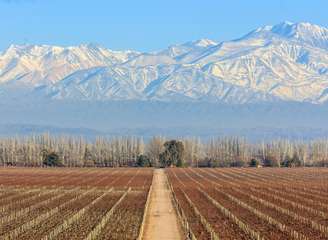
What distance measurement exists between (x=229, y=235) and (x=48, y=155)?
447 feet

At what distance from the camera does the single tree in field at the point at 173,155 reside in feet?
530

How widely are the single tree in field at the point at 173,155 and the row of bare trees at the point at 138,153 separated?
4441 mm

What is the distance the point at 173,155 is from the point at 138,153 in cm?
2633

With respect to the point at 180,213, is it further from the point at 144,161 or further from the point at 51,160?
the point at 51,160

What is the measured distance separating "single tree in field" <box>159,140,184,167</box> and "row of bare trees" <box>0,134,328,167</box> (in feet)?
14.6

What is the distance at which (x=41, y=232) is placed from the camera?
34.8 m

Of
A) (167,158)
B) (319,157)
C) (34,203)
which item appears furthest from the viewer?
(319,157)

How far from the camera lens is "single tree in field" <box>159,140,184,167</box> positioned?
16150cm

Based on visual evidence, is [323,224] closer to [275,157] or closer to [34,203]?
[34,203]

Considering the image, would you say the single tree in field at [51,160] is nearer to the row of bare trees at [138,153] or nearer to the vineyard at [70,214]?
the row of bare trees at [138,153]

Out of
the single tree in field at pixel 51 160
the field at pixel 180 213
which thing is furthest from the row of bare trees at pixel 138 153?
the field at pixel 180 213

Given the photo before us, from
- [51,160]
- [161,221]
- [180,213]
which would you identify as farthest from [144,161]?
[161,221]

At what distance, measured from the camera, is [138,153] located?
187375 millimetres

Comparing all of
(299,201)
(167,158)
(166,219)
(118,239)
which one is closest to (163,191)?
(299,201)
